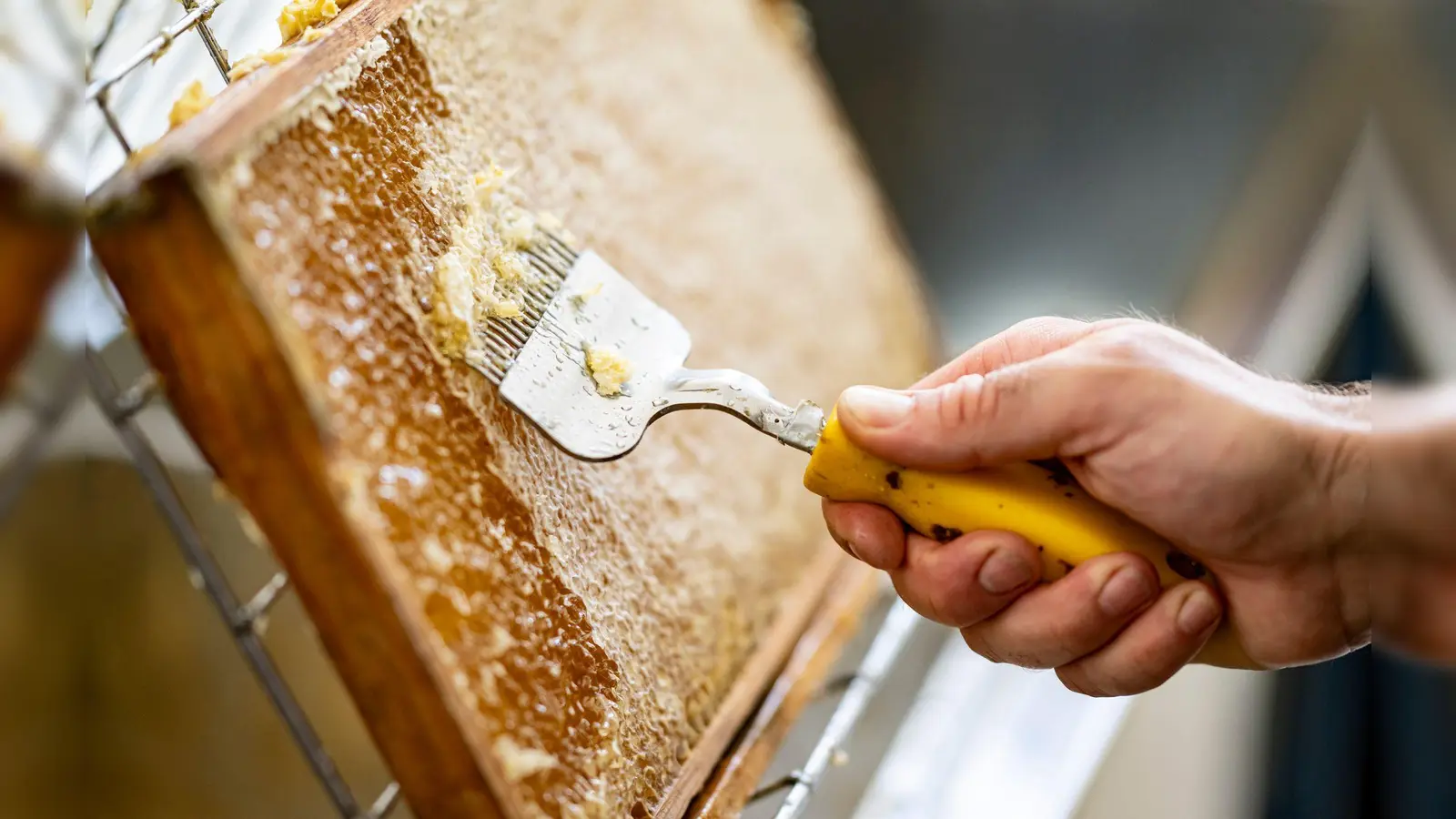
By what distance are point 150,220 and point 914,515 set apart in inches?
17.2

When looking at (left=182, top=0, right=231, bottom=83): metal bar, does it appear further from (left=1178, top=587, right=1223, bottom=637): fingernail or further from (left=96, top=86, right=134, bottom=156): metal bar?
(left=1178, top=587, right=1223, bottom=637): fingernail

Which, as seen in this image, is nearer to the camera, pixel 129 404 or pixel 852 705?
pixel 129 404

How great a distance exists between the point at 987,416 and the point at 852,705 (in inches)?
16.0

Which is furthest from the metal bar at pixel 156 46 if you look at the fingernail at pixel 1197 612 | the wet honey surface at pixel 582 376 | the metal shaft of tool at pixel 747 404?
the fingernail at pixel 1197 612

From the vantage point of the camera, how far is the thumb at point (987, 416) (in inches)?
23.0

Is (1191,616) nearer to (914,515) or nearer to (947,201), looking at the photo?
(914,515)

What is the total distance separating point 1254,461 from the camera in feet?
1.94

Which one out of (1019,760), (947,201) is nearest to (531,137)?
(1019,760)

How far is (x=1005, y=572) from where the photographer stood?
23.9 inches

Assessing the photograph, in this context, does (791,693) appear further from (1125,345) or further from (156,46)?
(156,46)

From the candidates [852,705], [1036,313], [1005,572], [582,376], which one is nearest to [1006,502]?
[1005,572]

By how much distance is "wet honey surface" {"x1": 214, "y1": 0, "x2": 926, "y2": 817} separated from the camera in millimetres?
551

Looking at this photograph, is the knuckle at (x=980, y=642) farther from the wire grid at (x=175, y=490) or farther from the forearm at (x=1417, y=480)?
the wire grid at (x=175, y=490)

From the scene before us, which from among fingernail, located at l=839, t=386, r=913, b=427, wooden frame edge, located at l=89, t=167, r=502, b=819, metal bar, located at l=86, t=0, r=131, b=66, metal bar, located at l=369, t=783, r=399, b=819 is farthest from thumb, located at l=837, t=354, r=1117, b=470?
metal bar, located at l=86, t=0, r=131, b=66
